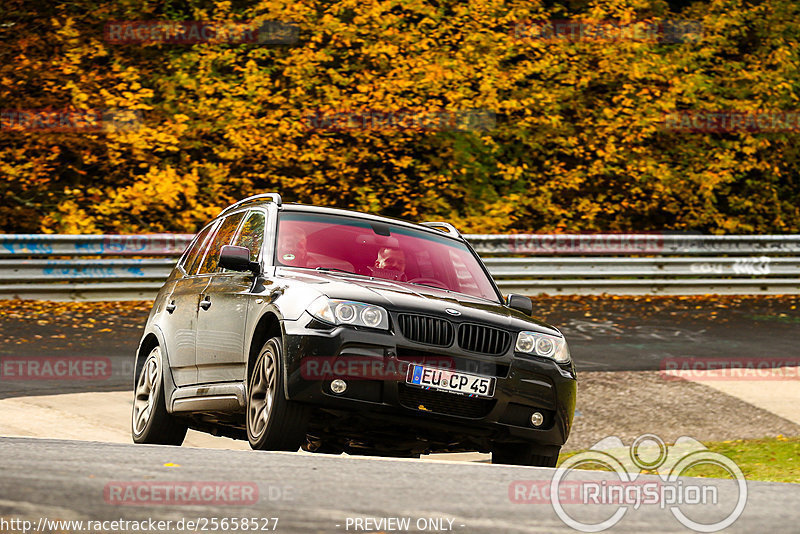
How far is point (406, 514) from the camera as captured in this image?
4.13 metres

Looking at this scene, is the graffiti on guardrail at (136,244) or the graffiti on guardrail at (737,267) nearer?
the graffiti on guardrail at (136,244)

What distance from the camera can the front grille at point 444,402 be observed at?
6723 millimetres

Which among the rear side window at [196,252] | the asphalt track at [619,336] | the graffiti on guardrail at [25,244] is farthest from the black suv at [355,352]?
the graffiti on guardrail at [25,244]

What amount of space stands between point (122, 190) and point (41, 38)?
3.63m

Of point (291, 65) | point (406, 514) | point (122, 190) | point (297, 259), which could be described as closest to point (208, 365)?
point (297, 259)

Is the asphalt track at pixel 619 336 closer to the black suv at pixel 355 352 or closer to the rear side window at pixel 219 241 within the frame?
the rear side window at pixel 219 241

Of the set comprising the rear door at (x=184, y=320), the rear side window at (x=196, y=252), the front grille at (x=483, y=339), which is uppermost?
the front grille at (x=483, y=339)

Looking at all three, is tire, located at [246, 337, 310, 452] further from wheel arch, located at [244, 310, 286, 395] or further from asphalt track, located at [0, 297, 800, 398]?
asphalt track, located at [0, 297, 800, 398]

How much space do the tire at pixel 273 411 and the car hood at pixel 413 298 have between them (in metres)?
0.48

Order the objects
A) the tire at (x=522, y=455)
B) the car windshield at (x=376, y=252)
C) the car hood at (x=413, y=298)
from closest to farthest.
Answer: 1. the car hood at (x=413, y=298)
2. the tire at (x=522, y=455)
3. the car windshield at (x=376, y=252)

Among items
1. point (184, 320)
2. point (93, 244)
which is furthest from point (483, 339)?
point (93, 244)

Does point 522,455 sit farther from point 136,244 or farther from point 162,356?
Result: point 136,244

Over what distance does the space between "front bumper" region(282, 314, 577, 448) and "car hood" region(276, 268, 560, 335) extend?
21cm

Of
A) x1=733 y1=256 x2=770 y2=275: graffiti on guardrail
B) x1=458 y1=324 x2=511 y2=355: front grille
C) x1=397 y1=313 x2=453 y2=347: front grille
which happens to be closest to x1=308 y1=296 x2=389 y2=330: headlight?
x1=397 y1=313 x2=453 y2=347: front grille
